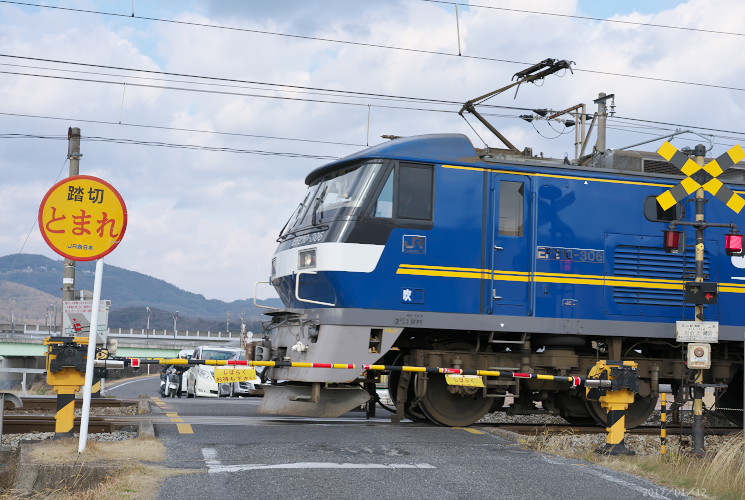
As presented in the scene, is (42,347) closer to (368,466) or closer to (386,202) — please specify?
(386,202)

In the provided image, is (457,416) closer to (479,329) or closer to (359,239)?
(479,329)

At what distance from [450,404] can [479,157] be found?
3.57 metres

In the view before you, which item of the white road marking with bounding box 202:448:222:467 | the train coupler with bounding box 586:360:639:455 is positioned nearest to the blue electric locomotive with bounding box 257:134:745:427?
the train coupler with bounding box 586:360:639:455

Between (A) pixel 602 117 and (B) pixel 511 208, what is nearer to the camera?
(B) pixel 511 208

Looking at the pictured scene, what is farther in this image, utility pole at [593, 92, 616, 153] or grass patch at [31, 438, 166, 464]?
utility pole at [593, 92, 616, 153]

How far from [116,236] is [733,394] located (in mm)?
10417

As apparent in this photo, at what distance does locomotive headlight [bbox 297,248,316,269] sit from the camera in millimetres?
11641

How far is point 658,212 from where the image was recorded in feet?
42.2

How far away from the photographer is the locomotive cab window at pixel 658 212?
12.8 metres

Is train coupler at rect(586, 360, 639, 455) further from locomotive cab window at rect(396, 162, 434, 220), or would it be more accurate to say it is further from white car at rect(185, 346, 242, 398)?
white car at rect(185, 346, 242, 398)

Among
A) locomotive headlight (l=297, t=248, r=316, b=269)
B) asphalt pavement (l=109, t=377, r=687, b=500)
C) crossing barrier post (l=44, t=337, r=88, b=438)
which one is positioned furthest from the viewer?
locomotive headlight (l=297, t=248, r=316, b=269)

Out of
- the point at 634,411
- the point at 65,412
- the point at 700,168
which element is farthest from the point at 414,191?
the point at 65,412

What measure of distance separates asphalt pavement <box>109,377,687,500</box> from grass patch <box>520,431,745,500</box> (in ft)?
0.87

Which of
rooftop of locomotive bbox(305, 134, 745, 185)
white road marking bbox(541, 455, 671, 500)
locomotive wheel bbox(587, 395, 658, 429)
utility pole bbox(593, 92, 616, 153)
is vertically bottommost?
white road marking bbox(541, 455, 671, 500)
